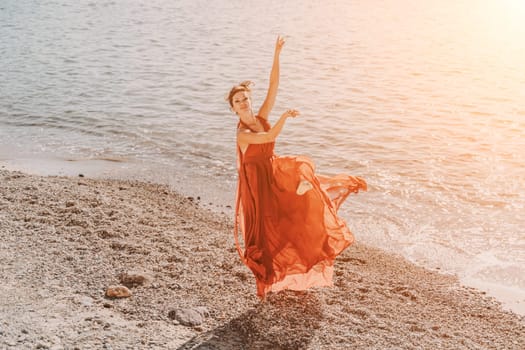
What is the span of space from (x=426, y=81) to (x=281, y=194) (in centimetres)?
1293

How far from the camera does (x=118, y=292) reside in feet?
21.2

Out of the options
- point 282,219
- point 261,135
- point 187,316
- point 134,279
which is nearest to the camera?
point 261,135

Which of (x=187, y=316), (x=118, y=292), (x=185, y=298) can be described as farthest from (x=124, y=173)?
(x=187, y=316)

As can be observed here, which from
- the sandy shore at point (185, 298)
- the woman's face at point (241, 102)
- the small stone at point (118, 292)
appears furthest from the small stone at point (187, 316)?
the woman's face at point (241, 102)

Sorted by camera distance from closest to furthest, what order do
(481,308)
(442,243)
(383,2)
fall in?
(481,308) < (442,243) < (383,2)

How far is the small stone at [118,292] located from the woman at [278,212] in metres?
1.25

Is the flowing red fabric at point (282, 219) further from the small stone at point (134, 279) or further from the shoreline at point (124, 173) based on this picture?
the shoreline at point (124, 173)

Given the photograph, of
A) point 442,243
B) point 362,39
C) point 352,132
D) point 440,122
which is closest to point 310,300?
point 442,243

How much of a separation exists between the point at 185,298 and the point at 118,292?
669 mm

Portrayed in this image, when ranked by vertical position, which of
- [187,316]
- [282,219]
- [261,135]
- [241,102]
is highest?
[241,102]

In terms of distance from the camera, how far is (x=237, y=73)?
62.0 feet

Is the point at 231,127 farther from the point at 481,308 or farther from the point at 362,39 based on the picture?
the point at 362,39

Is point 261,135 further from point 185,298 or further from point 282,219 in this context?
point 185,298

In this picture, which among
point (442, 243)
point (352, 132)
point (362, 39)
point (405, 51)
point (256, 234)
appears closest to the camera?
point (256, 234)
